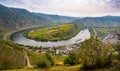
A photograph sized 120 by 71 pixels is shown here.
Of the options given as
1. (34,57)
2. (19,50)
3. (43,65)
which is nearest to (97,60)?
(43,65)

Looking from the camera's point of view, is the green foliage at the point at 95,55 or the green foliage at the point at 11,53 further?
the green foliage at the point at 11,53

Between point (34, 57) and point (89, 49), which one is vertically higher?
point (89, 49)

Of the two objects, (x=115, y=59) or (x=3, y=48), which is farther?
(x=3, y=48)

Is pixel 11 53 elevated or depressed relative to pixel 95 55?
depressed

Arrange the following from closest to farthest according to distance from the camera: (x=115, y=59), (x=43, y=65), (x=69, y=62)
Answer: (x=115, y=59) → (x=43, y=65) → (x=69, y=62)

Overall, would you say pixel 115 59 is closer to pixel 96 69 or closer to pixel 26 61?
pixel 96 69

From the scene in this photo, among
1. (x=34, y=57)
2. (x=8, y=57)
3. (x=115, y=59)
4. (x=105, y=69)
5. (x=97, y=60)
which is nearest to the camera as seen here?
(x=105, y=69)

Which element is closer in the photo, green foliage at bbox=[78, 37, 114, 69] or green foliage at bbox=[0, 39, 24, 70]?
green foliage at bbox=[78, 37, 114, 69]

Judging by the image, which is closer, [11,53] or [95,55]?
[95,55]
